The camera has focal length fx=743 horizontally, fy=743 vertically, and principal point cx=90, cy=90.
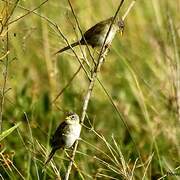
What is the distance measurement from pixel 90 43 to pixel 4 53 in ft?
6.05

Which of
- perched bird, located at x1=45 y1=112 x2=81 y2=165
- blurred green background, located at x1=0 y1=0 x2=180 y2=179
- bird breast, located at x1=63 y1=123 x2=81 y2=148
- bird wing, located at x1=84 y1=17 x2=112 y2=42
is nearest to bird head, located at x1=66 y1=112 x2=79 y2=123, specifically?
perched bird, located at x1=45 y1=112 x2=81 y2=165

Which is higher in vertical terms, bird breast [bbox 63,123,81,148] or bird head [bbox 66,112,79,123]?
bird head [bbox 66,112,79,123]

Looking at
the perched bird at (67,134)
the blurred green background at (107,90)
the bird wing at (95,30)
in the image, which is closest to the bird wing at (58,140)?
the perched bird at (67,134)

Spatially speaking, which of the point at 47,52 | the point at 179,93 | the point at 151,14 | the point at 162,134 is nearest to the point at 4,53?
the point at 179,93

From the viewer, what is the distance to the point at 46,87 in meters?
7.49

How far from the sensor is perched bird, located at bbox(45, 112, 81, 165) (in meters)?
4.46

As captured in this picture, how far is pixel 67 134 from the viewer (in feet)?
14.8

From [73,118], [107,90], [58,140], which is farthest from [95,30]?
[107,90]

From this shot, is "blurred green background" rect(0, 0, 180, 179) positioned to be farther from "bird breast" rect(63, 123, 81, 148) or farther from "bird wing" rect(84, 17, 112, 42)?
"bird breast" rect(63, 123, 81, 148)

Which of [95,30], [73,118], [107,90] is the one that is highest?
[95,30]

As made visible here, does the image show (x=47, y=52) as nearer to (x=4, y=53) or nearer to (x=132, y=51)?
(x=132, y=51)

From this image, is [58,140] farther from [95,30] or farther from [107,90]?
[107,90]

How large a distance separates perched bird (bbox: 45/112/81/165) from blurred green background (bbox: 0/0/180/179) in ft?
1.61

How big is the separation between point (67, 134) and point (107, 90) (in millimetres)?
2664
